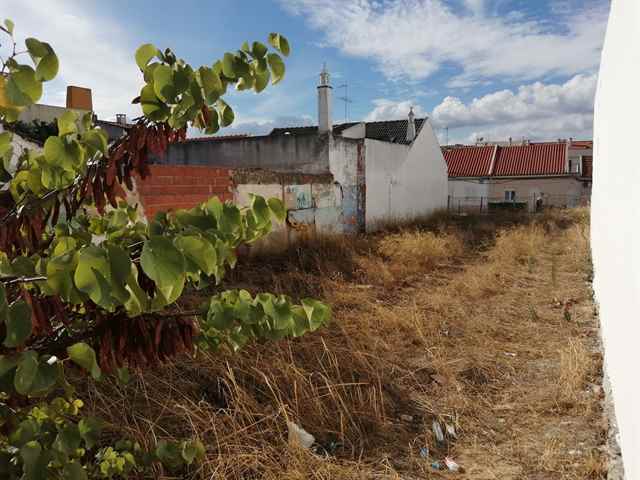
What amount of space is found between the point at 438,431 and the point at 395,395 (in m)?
0.50

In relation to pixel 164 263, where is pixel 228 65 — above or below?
above

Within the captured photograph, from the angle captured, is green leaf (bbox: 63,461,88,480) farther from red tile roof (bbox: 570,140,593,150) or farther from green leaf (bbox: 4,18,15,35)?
red tile roof (bbox: 570,140,593,150)

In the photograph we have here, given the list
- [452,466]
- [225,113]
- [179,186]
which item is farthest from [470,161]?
[225,113]

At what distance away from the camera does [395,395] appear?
3395 millimetres

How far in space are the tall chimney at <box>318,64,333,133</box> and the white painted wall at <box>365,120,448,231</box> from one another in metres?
1.51

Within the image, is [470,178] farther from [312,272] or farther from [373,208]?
[312,272]

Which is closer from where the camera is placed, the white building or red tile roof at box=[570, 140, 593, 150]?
the white building

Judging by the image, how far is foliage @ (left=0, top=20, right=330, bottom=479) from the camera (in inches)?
33.4

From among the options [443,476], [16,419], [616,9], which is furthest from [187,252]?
[616,9]

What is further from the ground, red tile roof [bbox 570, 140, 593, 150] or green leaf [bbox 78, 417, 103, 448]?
red tile roof [bbox 570, 140, 593, 150]

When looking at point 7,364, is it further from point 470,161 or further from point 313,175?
A: point 470,161

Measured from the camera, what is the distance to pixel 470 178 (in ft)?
102

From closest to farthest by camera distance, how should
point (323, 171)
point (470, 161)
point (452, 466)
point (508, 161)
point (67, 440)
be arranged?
point (67, 440) → point (452, 466) → point (323, 171) → point (508, 161) → point (470, 161)

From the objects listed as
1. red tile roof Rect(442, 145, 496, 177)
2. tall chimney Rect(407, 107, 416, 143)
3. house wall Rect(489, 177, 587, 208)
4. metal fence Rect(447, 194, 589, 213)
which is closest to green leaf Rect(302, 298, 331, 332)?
tall chimney Rect(407, 107, 416, 143)
